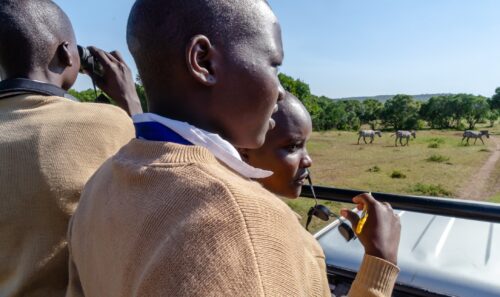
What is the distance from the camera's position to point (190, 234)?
0.68 m

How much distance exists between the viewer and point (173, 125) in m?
0.89

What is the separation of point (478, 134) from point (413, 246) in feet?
119

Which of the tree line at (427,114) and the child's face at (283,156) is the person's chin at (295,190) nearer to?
the child's face at (283,156)

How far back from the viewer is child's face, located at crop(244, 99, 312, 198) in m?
2.02

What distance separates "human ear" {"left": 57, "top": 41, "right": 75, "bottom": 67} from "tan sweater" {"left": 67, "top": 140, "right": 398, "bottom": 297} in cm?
103

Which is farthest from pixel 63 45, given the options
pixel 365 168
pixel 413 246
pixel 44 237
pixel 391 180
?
pixel 365 168

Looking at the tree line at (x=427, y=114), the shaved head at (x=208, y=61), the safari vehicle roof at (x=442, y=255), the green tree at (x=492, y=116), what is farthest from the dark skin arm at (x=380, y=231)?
the green tree at (x=492, y=116)

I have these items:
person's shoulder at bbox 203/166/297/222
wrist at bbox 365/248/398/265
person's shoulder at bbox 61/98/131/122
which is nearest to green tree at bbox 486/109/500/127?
wrist at bbox 365/248/398/265

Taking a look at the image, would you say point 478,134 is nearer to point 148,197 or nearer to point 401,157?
point 401,157

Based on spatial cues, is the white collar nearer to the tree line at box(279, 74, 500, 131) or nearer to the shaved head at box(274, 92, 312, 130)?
the shaved head at box(274, 92, 312, 130)

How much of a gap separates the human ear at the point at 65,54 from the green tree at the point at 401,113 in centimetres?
6216

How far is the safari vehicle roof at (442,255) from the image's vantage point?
6.75 feet

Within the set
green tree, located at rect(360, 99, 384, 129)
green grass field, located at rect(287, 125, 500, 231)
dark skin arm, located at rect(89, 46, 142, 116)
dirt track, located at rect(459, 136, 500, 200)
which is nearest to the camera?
dark skin arm, located at rect(89, 46, 142, 116)

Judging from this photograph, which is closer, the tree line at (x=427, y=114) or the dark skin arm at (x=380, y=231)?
the dark skin arm at (x=380, y=231)
